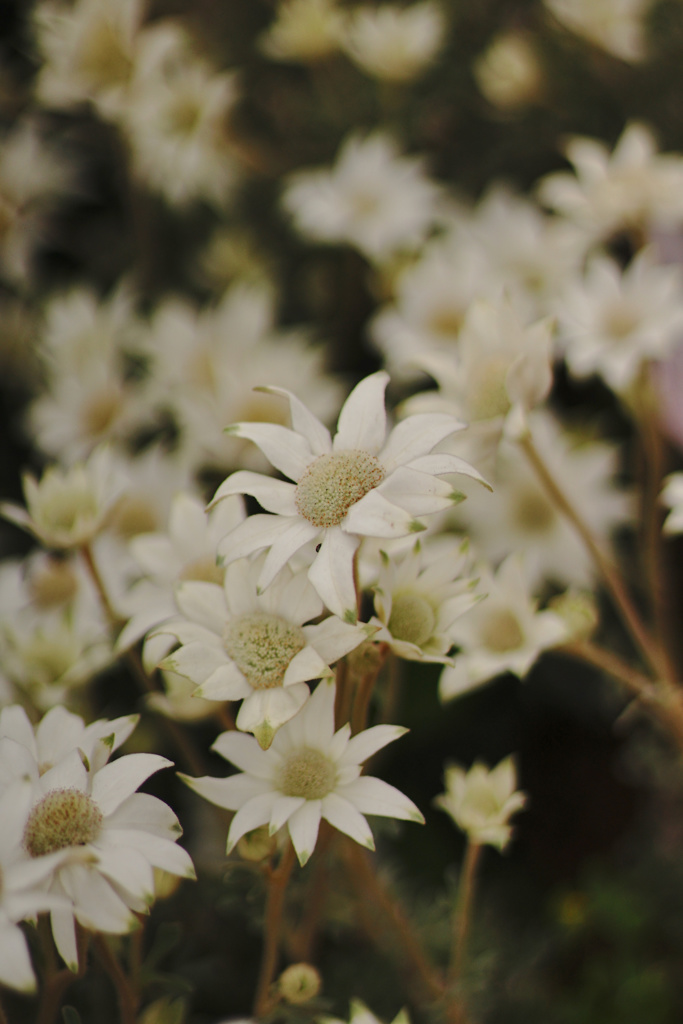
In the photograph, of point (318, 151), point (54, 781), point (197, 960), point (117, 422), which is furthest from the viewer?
point (318, 151)

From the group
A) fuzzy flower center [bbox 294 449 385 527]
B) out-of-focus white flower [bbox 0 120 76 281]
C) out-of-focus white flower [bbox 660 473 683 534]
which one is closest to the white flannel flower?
fuzzy flower center [bbox 294 449 385 527]

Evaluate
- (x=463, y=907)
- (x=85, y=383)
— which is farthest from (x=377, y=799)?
(x=85, y=383)

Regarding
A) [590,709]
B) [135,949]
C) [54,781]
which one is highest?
[54,781]

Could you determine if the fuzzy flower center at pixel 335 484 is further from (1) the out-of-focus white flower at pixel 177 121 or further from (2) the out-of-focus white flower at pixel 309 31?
(2) the out-of-focus white flower at pixel 309 31

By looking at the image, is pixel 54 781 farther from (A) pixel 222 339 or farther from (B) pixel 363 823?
(A) pixel 222 339

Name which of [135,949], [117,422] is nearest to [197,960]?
[135,949]

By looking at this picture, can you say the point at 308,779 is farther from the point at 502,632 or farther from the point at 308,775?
the point at 502,632

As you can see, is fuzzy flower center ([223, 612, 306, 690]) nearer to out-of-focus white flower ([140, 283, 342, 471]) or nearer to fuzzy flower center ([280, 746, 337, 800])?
fuzzy flower center ([280, 746, 337, 800])
